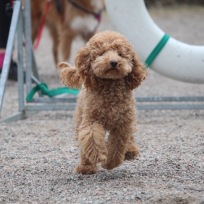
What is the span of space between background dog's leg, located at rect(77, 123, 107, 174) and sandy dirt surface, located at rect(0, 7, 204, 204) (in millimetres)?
176

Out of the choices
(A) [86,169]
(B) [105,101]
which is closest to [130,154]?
(A) [86,169]

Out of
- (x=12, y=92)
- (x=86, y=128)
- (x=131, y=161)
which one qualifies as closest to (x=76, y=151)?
(x=131, y=161)

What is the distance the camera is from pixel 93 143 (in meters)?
4.83

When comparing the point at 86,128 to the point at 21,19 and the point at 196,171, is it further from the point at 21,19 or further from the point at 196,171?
the point at 21,19

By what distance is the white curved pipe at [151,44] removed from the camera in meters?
7.22

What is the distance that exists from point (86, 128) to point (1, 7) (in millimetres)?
5157

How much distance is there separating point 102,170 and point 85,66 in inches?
31.5

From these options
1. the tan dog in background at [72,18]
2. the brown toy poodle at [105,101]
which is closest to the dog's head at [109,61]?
the brown toy poodle at [105,101]

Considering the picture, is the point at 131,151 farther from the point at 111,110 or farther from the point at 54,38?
the point at 54,38

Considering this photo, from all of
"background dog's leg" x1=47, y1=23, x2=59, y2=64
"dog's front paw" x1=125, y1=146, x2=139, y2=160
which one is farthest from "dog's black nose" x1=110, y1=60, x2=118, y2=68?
"background dog's leg" x1=47, y1=23, x2=59, y2=64

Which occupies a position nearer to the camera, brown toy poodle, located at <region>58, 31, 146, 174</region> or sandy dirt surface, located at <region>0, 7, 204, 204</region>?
sandy dirt surface, located at <region>0, 7, 204, 204</region>

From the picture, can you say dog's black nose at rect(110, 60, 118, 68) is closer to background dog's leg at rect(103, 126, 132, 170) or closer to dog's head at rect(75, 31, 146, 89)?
dog's head at rect(75, 31, 146, 89)

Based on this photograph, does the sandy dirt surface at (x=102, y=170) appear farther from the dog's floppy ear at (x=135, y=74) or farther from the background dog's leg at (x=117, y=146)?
the dog's floppy ear at (x=135, y=74)

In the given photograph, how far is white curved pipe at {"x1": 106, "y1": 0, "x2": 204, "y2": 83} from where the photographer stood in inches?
284
